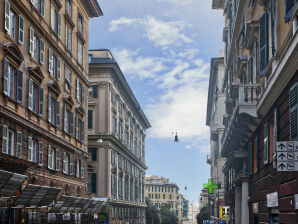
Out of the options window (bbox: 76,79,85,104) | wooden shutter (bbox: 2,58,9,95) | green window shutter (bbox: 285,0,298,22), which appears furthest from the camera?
window (bbox: 76,79,85,104)

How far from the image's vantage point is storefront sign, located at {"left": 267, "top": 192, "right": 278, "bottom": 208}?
16.2 metres

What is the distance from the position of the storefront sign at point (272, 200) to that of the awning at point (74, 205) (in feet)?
39.8

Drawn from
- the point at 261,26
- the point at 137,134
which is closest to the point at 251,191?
the point at 261,26

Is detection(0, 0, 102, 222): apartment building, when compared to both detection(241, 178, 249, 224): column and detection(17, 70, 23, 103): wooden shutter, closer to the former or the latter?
detection(17, 70, 23, 103): wooden shutter

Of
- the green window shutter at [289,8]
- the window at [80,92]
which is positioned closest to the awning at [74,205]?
the window at [80,92]

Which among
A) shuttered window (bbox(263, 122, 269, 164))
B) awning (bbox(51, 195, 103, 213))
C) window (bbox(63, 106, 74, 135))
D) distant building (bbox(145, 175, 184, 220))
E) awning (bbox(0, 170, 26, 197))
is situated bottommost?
distant building (bbox(145, 175, 184, 220))

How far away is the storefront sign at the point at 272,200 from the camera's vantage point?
16159mm

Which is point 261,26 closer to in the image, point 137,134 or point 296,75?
point 296,75

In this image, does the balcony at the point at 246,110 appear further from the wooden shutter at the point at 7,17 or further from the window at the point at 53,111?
the window at the point at 53,111

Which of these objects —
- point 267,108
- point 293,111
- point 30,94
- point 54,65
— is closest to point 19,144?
point 30,94

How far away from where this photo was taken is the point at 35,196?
2166 centimetres

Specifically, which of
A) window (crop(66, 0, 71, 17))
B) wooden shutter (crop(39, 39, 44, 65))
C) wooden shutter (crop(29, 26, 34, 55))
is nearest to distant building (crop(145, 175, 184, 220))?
window (crop(66, 0, 71, 17))

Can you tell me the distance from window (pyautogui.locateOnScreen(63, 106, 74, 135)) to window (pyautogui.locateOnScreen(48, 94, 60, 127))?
233cm

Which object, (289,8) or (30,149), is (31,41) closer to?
(30,149)
